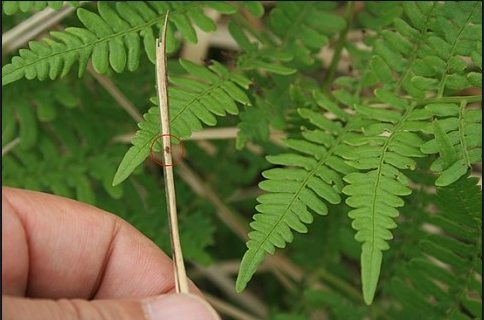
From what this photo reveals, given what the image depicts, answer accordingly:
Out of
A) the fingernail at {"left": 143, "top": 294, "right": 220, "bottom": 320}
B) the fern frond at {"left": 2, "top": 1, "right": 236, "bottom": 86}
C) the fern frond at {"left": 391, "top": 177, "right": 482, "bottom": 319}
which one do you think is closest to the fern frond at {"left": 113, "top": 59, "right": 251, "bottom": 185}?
the fern frond at {"left": 2, "top": 1, "right": 236, "bottom": 86}

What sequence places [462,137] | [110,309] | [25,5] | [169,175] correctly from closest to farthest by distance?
[110,309], [169,175], [462,137], [25,5]

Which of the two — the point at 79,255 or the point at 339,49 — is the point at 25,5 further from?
the point at 339,49

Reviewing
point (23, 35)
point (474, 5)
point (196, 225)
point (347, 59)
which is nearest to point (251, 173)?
point (196, 225)

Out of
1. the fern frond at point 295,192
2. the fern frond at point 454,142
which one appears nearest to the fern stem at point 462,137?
the fern frond at point 454,142

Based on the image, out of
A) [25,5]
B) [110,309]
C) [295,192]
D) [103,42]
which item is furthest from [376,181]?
[25,5]

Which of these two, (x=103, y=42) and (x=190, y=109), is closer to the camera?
(x=190, y=109)

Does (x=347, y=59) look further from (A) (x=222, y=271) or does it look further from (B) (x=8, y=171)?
(B) (x=8, y=171)
